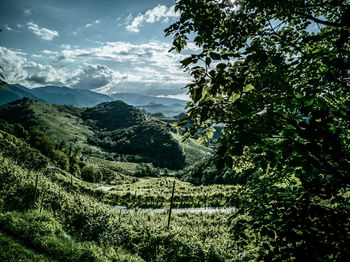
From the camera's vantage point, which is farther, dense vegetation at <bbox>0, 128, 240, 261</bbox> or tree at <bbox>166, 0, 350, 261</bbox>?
dense vegetation at <bbox>0, 128, 240, 261</bbox>

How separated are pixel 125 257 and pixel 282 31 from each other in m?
16.1

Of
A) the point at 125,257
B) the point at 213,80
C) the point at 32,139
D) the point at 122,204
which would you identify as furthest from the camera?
the point at 32,139

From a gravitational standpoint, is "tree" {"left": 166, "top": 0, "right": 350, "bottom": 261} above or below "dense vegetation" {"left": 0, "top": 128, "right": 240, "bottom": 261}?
above

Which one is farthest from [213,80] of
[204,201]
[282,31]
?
[204,201]

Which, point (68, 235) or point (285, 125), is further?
point (68, 235)

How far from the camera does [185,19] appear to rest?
149 inches

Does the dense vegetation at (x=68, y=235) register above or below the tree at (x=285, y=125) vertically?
below

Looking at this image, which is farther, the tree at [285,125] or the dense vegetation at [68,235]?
the dense vegetation at [68,235]

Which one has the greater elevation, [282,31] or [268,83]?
[282,31]

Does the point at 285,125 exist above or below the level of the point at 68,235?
above

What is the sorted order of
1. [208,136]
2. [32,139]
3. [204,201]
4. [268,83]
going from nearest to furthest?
[268,83]
[208,136]
[204,201]
[32,139]

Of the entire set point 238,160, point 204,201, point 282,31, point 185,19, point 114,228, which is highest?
point 282,31

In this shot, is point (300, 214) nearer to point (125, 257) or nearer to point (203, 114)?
point (203, 114)

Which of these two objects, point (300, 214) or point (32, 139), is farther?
point (32, 139)
